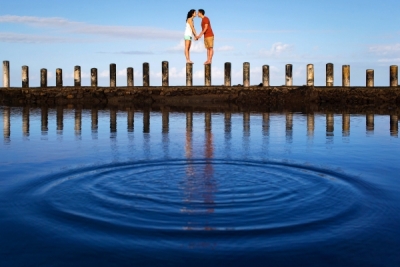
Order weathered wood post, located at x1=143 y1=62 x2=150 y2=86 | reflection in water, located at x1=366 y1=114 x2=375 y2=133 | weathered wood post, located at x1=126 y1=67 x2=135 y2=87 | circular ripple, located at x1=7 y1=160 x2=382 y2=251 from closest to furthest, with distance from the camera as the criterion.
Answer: circular ripple, located at x1=7 y1=160 x2=382 y2=251 < reflection in water, located at x1=366 y1=114 x2=375 y2=133 < weathered wood post, located at x1=143 y1=62 x2=150 y2=86 < weathered wood post, located at x1=126 y1=67 x2=135 y2=87

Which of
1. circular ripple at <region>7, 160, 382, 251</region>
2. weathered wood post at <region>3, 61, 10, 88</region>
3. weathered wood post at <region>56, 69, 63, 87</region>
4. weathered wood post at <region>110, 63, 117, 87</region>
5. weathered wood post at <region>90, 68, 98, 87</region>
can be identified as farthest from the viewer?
weathered wood post at <region>3, 61, 10, 88</region>

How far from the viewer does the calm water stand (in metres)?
2.62

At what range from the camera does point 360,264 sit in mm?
2469

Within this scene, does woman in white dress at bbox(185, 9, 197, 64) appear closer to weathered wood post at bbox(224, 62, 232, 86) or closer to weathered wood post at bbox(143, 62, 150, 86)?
weathered wood post at bbox(224, 62, 232, 86)

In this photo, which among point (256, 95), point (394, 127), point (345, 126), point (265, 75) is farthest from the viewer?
point (265, 75)

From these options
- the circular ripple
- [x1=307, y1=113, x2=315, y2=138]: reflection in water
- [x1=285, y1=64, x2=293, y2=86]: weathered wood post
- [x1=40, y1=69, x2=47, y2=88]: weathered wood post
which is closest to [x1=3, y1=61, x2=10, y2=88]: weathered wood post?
[x1=40, y1=69, x2=47, y2=88]: weathered wood post

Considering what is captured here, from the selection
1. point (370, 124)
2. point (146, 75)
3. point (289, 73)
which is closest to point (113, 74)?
point (146, 75)

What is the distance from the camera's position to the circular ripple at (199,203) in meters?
2.95

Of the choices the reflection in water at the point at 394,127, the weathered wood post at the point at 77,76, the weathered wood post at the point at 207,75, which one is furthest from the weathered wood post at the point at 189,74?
the reflection in water at the point at 394,127

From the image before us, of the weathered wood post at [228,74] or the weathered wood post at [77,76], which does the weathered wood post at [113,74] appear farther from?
the weathered wood post at [228,74]

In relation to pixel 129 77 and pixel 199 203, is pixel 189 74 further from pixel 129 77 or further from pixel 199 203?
pixel 199 203

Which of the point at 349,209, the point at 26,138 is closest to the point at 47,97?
the point at 26,138

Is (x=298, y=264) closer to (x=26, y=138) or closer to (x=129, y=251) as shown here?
(x=129, y=251)

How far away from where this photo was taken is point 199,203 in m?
3.61
